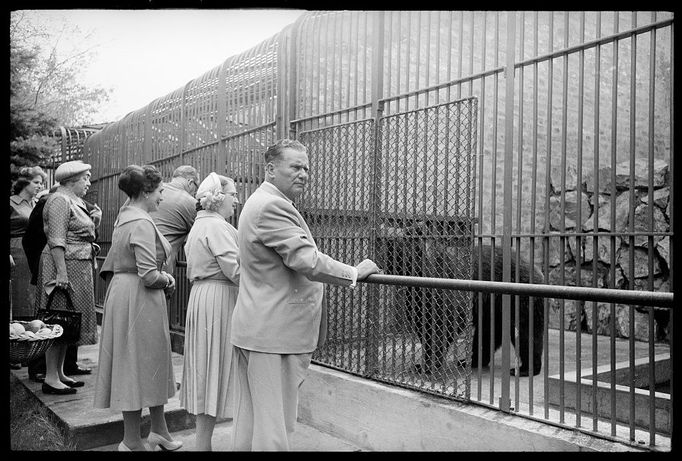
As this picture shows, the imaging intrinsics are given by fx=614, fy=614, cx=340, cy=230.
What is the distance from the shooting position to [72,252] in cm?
498

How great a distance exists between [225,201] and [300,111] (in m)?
1.64

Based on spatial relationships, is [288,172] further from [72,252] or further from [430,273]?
[72,252]

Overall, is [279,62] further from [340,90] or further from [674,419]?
[674,419]

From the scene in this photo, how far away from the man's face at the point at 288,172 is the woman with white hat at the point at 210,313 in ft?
3.26

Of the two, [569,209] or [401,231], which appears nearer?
[401,231]

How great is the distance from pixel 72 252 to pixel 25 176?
1.48 meters

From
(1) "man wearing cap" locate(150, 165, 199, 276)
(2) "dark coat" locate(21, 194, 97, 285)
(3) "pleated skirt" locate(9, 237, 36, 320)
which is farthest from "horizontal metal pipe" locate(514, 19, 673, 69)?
(3) "pleated skirt" locate(9, 237, 36, 320)

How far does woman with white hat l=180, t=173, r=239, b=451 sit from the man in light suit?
830 millimetres

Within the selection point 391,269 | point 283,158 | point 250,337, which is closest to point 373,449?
point 391,269

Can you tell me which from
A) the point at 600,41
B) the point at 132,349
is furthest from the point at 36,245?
the point at 600,41

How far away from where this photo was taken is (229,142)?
21.4ft

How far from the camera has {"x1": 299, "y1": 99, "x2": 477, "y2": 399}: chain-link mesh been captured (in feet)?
13.3

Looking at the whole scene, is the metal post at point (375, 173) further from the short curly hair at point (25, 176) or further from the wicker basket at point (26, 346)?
the short curly hair at point (25, 176)

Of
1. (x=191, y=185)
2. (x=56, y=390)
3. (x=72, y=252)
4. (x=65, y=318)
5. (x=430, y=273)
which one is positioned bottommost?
(x=56, y=390)
